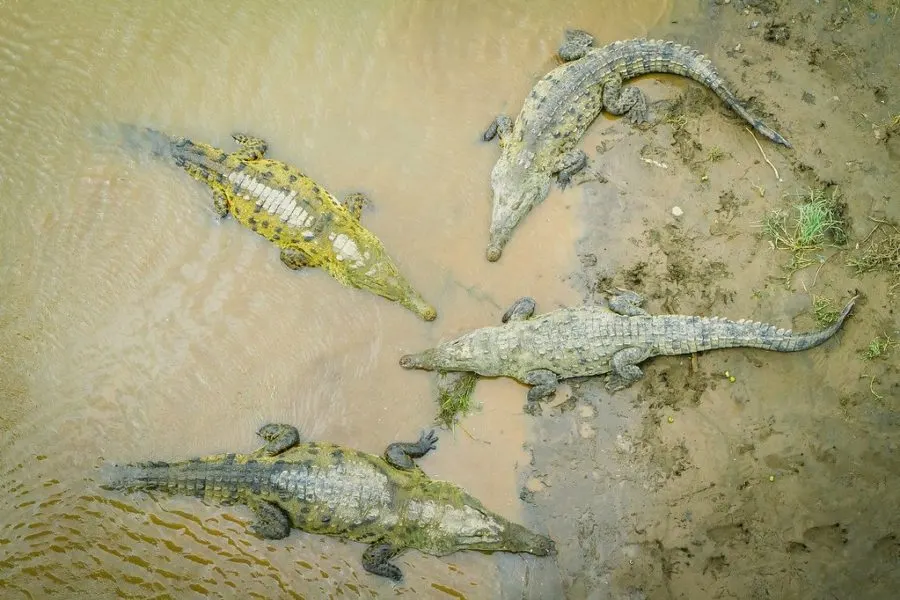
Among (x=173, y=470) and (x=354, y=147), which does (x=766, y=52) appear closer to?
(x=354, y=147)

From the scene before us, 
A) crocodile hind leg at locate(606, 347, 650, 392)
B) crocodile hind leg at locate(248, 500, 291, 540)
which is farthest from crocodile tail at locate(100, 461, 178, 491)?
crocodile hind leg at locate(606, 347, 650, 392)

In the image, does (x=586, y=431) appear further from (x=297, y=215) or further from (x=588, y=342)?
(x=297, y=215)

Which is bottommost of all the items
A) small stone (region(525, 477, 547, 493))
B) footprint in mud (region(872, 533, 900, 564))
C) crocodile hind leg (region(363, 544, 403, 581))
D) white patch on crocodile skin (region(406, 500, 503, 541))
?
crocodile hind leg (region(363, 544, 403, 581))

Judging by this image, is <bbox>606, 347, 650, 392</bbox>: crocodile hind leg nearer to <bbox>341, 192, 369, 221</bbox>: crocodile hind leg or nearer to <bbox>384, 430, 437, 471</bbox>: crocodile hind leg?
<bbox>384, 430, 437, 471</bbox>: crocodile hind leg

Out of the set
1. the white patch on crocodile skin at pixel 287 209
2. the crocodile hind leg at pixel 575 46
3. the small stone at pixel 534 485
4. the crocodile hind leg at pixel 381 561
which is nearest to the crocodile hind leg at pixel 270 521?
the crocodile hind leg at pixel 381 561

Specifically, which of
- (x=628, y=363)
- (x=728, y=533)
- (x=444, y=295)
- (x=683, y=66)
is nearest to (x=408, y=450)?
(x=444, y=295)
